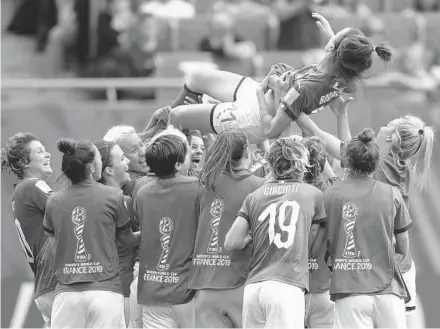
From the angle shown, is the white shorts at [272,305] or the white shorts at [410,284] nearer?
the white shorts at [272,305]

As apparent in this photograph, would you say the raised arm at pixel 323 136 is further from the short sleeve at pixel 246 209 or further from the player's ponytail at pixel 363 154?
the short sleeve at pixel 246 209

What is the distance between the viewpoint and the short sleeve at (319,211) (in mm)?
6414

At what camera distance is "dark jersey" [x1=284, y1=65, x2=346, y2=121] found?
680 centimetres

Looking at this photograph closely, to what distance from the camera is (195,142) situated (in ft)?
25.2

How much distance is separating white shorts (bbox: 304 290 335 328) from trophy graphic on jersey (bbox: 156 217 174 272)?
1050 mm

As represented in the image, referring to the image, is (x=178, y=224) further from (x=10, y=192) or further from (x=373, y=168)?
(x=10, y=192)

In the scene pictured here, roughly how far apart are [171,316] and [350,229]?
1284 mm

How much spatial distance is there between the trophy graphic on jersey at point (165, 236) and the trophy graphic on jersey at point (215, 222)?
0.26 metres

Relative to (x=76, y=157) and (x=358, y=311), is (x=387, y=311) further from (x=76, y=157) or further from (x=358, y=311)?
(x=76, y=157)

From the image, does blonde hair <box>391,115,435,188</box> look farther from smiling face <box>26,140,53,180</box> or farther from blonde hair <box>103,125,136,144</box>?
smiling face <box>26,140,53,180</box>

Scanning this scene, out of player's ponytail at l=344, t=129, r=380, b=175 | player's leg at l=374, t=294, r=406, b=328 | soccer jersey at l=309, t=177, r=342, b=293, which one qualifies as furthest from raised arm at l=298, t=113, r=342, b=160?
player's leg at l=374, t=294, r=406, b=328

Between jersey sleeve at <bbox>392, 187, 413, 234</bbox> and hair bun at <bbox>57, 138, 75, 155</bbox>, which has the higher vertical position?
hair bun at <bbox>57, 138, 75, 155</bbox>

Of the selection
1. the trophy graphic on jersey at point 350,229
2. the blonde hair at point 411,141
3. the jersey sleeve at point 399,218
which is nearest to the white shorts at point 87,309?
the trophy graphic on jersey at point 350,229

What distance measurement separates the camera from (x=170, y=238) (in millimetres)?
6672
